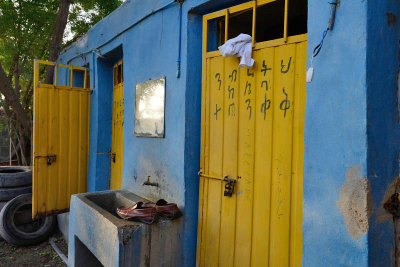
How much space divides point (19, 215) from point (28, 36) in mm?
5268

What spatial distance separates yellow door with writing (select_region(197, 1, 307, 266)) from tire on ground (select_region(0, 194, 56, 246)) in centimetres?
387

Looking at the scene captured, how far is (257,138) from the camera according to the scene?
2.31m

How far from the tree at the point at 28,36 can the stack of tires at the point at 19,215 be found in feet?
7.24

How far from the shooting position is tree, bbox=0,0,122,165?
685cm

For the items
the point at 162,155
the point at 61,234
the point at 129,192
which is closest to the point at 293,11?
the point at 162,155

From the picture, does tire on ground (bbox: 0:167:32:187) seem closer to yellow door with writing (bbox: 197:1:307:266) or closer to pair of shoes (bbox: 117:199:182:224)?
pair of shoes (bbox: 117:199:182:224)

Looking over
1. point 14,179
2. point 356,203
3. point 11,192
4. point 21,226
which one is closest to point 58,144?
point 14,179

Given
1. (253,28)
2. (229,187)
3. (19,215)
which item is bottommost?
(19,215)

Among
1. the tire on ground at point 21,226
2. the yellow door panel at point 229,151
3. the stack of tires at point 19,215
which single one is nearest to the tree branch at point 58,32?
the stack of tires at point 19,215

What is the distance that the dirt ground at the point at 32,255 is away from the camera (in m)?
4.54

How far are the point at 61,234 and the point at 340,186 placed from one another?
563cm

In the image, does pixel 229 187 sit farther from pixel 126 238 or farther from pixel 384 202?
→ pixel 384 202

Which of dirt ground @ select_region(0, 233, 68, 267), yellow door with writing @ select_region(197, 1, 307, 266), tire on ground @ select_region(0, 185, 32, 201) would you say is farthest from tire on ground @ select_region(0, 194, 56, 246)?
yellow door with writing @ select_region(197, 1, 307, 266)

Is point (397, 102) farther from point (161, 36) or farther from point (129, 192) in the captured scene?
point (129, 192)
